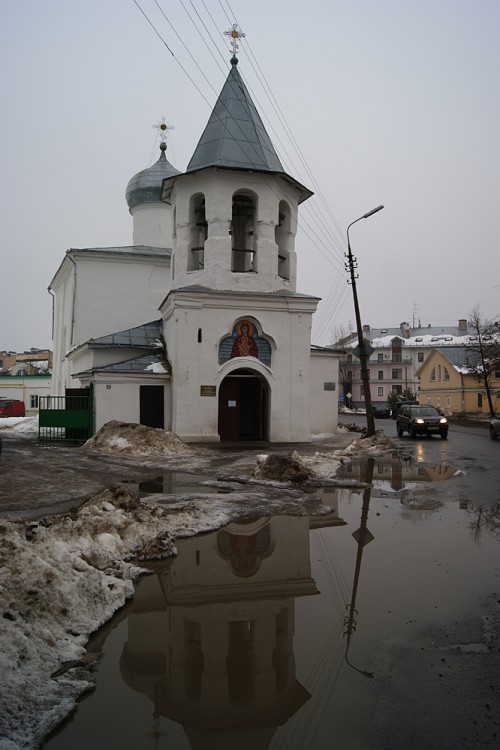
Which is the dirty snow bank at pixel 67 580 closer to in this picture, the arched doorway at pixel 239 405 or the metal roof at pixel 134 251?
the arched doorway at pixel 239 405

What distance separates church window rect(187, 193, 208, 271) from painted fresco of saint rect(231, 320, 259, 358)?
116 inches

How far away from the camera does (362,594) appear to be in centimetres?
554

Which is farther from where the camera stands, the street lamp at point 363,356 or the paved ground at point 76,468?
the street lamp at point 363,356

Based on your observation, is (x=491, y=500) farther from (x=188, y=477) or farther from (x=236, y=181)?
(x=236, y=181)

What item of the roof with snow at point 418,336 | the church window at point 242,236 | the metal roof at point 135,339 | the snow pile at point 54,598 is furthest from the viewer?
the roof with snow at point 418,336

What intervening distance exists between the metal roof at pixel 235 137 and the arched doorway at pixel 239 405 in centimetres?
765

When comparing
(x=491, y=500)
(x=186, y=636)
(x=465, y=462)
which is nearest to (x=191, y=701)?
(x=186, y=636)

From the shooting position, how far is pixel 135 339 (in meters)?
23.7

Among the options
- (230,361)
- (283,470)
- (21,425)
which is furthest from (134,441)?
(21,425)

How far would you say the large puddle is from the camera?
10.8 ft

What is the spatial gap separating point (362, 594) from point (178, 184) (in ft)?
64.4

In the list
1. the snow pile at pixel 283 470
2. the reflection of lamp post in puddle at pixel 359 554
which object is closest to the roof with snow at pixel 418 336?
the snow pile at pixel 283 470

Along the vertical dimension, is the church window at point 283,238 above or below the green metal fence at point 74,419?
above

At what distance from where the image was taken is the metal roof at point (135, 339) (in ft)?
75.9
